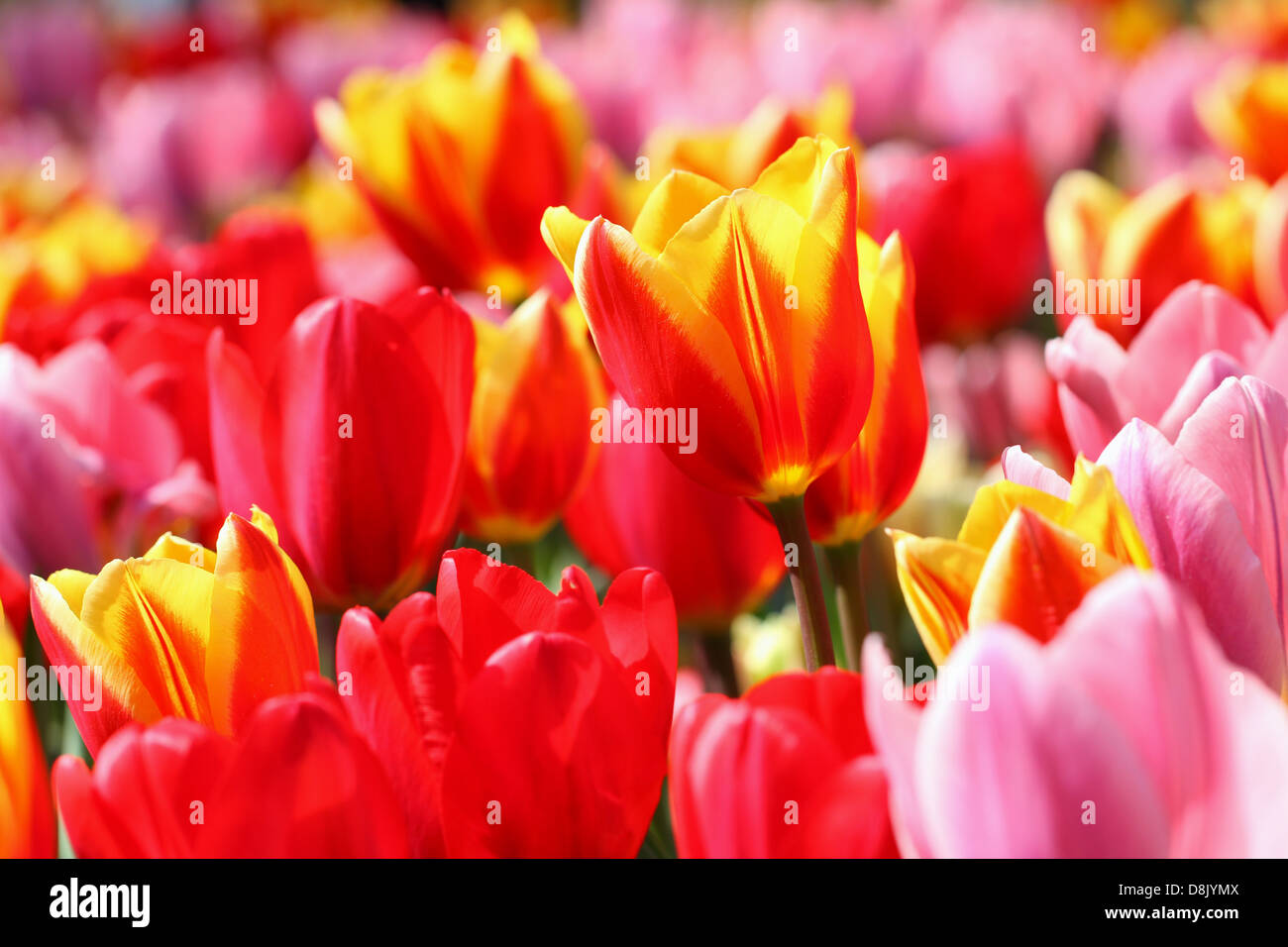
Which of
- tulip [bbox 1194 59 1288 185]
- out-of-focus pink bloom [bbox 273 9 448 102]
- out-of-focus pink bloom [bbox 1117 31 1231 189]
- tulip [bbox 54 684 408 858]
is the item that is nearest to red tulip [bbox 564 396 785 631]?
tulip [bbox 54 684 408 858]

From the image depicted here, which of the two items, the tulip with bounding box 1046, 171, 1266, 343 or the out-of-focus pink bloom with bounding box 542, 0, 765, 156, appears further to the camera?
the out-of-focus pink bloom with bounding box 542, 0, 765, 156

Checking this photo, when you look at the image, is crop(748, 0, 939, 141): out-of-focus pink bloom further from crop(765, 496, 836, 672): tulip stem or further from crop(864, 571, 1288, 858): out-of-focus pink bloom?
crop(864, 571, 1288, 858): out-of-focus pink bloom

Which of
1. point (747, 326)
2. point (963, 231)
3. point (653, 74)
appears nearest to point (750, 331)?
point (747, 326)

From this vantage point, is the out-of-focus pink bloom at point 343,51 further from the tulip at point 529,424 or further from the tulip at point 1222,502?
the tulip at point 1222,502

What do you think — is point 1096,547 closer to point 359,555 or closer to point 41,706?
point 359,555

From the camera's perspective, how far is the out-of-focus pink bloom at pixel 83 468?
575 millimetres

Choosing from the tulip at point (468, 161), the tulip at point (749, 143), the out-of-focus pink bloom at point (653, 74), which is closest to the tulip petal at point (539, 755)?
the tulip at point (749, 143)

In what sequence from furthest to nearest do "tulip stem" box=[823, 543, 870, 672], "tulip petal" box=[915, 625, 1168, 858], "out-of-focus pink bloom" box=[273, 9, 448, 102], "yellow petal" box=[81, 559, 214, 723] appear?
"out-of-focus pink bloom" box=[273, 9, 448, 102]
"tulip stem" box=[823, 543, 870, 672]
"yellow petal" box=[81, 559, 214, 723]
"tulip petal" box=[915, 625, 1168, 858]

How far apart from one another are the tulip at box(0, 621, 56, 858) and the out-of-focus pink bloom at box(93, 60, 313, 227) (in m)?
1.20

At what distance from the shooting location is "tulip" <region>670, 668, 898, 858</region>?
35cm

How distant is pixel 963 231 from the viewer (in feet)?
2.88

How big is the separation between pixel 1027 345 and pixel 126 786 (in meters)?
0.74

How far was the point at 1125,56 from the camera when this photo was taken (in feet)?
6.20

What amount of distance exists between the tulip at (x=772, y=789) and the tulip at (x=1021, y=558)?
49 mm
